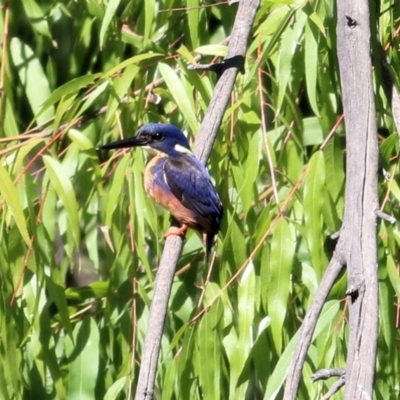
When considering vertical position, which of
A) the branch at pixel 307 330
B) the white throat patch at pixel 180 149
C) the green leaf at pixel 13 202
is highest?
the green leaf at pixel 13 202

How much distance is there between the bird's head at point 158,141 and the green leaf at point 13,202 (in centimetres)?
38

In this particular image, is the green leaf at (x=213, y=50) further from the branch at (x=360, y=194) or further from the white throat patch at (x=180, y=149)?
the branch at (x=360, y=194)

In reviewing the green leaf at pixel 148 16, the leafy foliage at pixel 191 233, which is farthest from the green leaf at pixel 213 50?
the green leaf at pixel 148 16

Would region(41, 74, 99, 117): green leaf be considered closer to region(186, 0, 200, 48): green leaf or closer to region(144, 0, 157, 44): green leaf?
region(144, 0, 157, 44): green leaf

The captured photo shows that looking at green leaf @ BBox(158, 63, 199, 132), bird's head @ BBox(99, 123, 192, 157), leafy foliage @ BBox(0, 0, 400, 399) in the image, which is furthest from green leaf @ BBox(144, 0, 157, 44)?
bird's head @ BBox(99, 123, 192, 157)

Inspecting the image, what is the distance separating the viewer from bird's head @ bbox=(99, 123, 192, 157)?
286 centimetres

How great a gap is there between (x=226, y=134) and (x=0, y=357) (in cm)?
91

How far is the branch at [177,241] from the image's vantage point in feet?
6.27

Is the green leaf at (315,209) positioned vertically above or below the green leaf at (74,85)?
below

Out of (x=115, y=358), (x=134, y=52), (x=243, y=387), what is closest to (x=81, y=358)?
(x=115, y=358)

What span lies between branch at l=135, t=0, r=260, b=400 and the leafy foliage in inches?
3.8

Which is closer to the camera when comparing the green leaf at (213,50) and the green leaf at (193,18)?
the green leaf at (213,50)

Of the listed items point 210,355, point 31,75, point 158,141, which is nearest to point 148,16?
point 158,141

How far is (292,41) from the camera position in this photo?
274 cm
